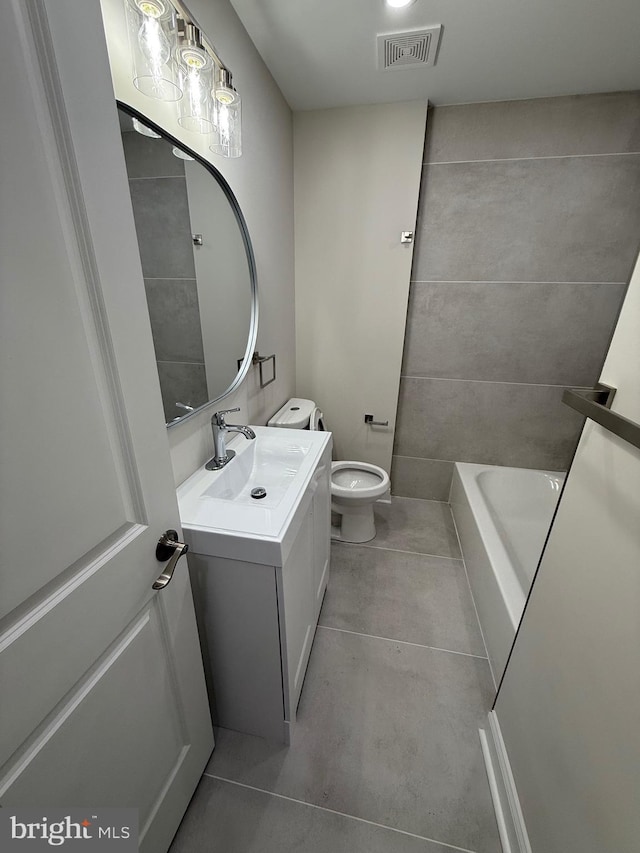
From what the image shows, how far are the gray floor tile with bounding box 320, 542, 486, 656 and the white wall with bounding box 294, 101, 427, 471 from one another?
0.76 meters

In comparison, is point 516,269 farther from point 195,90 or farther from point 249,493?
point 249,493

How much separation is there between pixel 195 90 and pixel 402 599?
7.14 feet

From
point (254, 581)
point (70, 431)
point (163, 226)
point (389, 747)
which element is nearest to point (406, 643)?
point (389, 747)

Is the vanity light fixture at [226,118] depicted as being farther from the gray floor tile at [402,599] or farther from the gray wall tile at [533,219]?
the gray floor tile at [402,599]

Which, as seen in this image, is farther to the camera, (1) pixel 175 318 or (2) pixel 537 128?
(2) pixel 537 128

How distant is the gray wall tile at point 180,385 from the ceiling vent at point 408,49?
5.00 feet

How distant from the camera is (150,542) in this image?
730 mm

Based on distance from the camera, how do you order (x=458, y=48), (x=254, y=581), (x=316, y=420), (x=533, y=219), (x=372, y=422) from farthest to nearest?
(x=372, y=422)
(x=316, y=420)
(x=533, y=219)
(x=458, y=48)
(x=254, y=581)

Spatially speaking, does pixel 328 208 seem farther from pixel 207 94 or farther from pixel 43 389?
pixel 43 389

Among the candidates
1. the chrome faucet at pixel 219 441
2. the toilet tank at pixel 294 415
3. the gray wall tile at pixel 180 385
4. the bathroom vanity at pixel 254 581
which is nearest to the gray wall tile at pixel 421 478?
the toilet tank at pixel 294 415

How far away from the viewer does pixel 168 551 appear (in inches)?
30.4

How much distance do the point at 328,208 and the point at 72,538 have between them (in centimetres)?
215

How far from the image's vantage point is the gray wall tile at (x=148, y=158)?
887 mm

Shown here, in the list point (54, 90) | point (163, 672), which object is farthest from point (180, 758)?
point (54, 90)
